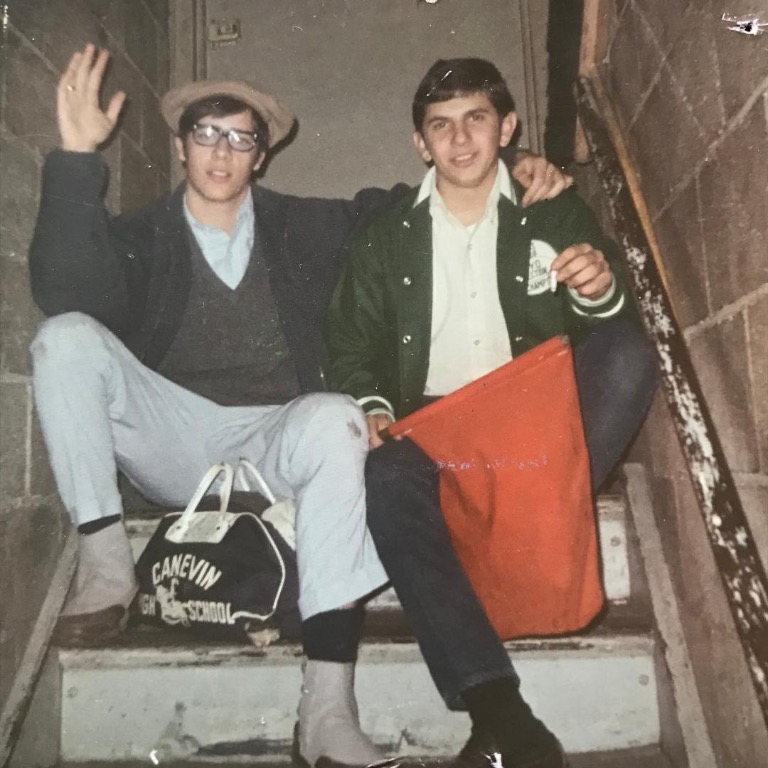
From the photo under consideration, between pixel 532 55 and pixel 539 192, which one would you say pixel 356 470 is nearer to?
pixel 539 192

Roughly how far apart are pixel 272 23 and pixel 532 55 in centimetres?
111

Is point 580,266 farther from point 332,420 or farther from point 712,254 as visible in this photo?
point 332,420

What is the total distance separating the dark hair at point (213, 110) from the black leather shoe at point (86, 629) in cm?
136

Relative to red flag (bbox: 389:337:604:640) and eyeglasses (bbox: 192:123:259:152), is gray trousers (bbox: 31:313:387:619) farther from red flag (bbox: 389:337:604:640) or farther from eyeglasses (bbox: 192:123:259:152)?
eyeglasses (bbox: 192:123:259:152)

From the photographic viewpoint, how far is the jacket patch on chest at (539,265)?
1.59 meters

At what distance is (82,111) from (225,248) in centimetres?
50

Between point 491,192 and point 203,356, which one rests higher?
point 491,192

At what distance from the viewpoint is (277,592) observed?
1.25 meters

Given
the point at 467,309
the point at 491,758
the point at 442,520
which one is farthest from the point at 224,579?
the point at 467,309

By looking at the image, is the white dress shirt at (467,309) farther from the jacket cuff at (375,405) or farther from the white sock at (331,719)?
the white sock at (331,719)

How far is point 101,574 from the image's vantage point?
1295 millimetres

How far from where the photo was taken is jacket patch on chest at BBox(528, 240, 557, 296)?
62.4 inches

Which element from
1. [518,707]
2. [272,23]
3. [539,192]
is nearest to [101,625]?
[518,707]

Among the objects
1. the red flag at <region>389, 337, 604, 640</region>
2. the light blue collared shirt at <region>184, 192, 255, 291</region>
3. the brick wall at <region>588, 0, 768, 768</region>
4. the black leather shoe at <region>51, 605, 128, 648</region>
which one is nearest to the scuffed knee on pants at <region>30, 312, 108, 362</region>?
the light blue collared shirt at <region>184, 192, 255, 291</region>
